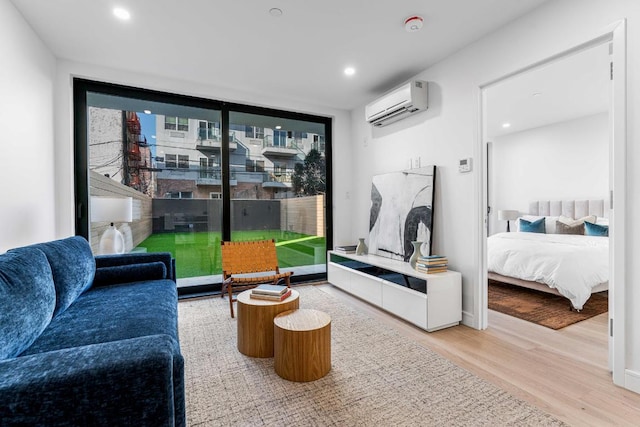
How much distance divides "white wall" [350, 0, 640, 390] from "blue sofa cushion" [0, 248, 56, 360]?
3.11 m

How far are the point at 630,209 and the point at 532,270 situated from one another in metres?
1.96

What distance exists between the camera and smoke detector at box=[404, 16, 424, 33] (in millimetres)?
2453

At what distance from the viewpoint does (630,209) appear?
6.07 ft

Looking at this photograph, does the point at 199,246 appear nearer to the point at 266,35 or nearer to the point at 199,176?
the point at 199,176

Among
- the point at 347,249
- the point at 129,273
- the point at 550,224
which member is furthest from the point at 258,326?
the point at 550,224

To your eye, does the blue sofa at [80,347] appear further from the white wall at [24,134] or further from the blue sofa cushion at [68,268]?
the white wall at [24,134]

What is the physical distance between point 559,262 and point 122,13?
4760 millimetres

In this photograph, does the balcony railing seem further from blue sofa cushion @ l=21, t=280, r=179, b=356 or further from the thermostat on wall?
blue sofa cushion @ l=21, t=280, r=179, b=356

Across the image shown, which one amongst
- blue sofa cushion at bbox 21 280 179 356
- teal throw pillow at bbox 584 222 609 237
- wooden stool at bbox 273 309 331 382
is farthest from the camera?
teal throw pillow at bbox 584 222 609 237

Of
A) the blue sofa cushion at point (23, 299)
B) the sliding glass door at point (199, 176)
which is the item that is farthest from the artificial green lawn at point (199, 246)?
the blue sofa cushion at point (23, 299)

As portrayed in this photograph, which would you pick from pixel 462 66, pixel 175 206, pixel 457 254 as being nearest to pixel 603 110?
pixel 462 66

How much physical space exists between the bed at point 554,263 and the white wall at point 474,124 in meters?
1.23

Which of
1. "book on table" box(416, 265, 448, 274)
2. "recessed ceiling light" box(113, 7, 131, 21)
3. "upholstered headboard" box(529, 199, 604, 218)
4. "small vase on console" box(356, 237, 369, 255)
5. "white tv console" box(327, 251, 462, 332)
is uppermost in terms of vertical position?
"recessed ceiling light" box(113, 7, 131, 21)

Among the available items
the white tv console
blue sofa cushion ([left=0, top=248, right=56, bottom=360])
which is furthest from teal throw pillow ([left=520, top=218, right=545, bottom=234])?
blue sofa cushion ([left=0, top=248, right=56, bottom=360])
